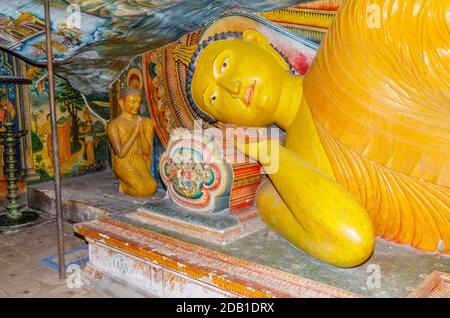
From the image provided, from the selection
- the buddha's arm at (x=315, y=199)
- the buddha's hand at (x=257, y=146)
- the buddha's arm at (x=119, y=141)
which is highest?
the buddha's hand at (x=257, y=146)

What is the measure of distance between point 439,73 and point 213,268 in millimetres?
1454

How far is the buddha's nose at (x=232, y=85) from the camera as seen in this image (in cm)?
253

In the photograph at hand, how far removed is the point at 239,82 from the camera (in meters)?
2.53

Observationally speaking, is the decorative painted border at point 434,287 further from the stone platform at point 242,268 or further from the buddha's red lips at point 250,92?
the buddha's red lips at point 250,92

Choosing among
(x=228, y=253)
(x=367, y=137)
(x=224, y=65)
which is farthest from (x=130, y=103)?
(x=367, y=137)

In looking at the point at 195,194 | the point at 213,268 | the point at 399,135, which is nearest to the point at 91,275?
the point at 195,194

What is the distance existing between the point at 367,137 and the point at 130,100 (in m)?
2.51

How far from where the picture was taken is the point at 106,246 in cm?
281

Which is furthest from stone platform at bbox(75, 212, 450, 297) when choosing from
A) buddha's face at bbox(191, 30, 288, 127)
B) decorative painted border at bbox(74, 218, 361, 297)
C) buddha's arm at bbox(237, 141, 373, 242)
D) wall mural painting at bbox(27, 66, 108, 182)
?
wall mural painting at bbox(27, 66, 108, 182)

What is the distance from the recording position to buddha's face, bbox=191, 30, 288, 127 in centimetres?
254

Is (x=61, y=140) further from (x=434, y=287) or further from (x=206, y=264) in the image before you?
(x=434, y=287)

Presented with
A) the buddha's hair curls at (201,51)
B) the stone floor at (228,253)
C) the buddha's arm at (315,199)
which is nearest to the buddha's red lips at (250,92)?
the buddha's arm at (315,199)

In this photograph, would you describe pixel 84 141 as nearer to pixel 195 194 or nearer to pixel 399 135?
pixel 195 194

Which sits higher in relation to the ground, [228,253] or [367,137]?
[367,137]
